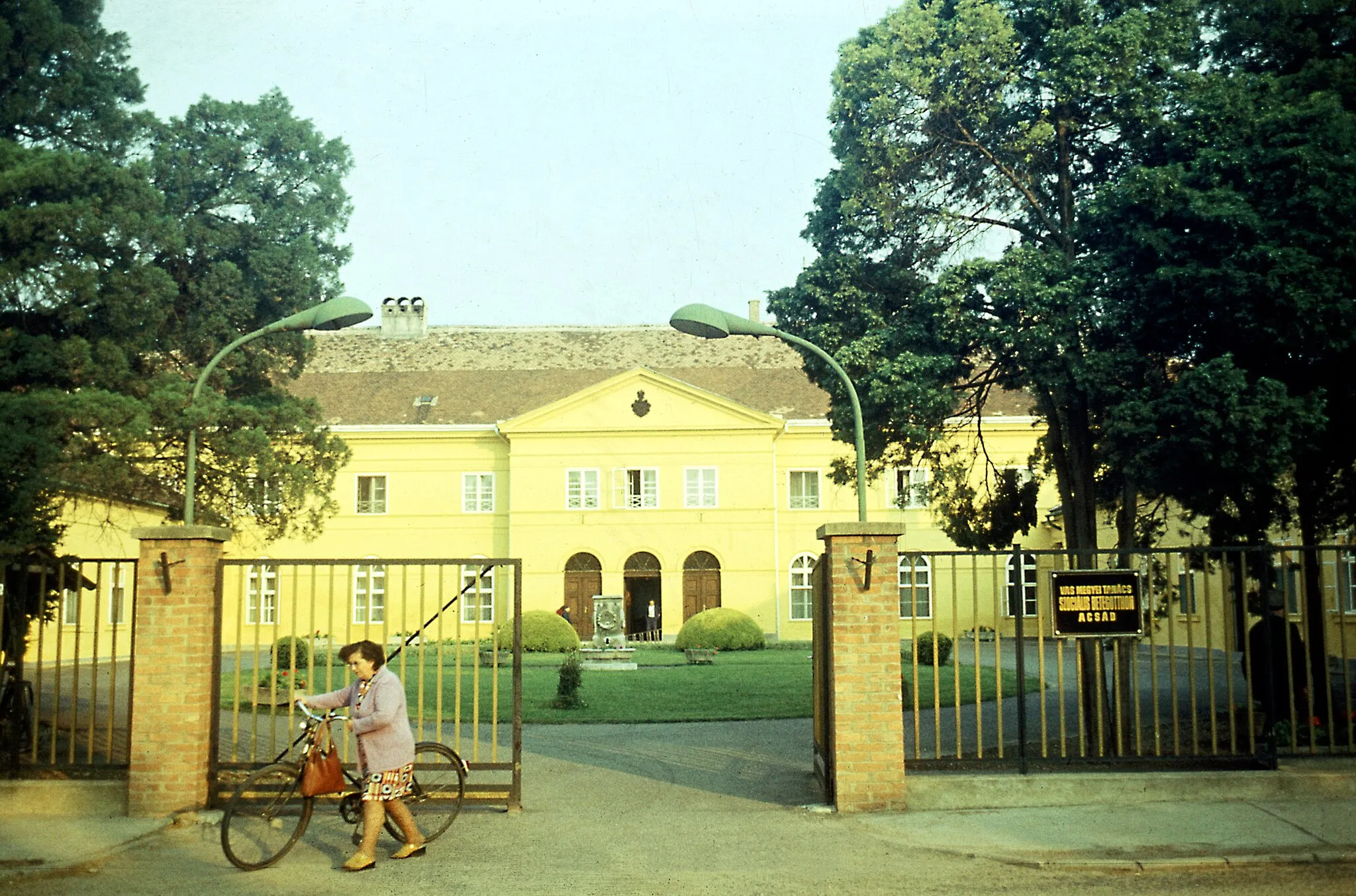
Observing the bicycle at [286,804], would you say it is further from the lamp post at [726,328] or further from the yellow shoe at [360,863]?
the lamp post at [726,328]

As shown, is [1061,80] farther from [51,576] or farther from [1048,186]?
[51,576]

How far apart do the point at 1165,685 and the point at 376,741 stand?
60.7 ft

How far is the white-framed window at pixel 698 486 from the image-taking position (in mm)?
45031

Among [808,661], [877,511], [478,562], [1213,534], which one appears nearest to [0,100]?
[478,562]

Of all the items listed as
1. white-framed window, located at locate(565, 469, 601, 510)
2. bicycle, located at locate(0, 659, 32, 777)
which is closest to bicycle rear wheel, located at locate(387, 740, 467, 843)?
bicycle, located at locate(0, 659, 32, 777)

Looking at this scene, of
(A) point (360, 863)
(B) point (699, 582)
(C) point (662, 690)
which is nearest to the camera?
(A) point (360, 863)

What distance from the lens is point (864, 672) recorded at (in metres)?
10.2

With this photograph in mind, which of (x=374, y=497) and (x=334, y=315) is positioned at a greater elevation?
(x=374, y=497)

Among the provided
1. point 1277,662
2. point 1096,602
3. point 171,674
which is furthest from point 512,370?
point 1096,602

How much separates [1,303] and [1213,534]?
50.1ft

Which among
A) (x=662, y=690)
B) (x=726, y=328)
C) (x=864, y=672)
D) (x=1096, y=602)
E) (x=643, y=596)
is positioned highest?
(x=726, y=328)

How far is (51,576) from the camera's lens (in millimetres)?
14641

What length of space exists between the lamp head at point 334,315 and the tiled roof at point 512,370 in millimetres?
35851

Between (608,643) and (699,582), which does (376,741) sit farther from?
(699,582)
